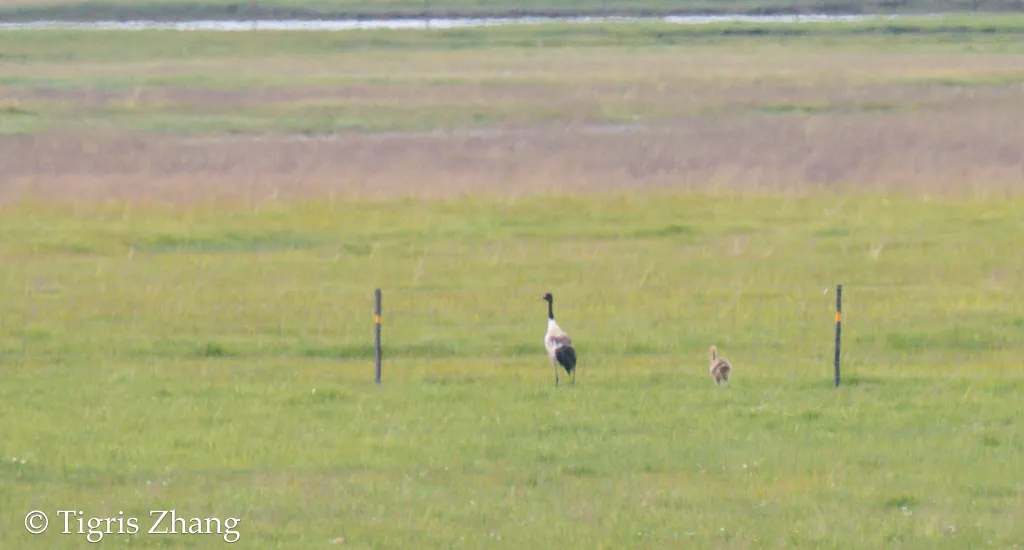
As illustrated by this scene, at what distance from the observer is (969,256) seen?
1057 inches

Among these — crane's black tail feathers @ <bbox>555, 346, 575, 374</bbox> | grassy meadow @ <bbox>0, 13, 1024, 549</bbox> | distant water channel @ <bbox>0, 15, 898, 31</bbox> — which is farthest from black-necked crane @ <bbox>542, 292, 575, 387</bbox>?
distant water channel @ <bbox>0, 15, 898, 31</bbox>

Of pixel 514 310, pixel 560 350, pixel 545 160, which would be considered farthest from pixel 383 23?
pixel 560 350

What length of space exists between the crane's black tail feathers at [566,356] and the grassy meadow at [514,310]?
0.47 metres

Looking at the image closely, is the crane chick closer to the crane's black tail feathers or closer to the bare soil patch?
the crane's black tail feathers

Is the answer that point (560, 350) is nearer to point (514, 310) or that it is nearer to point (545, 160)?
point (514, 310)

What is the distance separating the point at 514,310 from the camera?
22750 millimetres

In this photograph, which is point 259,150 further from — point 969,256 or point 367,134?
point 969,256

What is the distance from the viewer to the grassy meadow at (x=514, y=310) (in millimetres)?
12914

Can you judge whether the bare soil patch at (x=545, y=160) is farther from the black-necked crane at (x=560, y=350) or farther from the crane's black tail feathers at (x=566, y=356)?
the crane's black tail feathers at (x=566, y=356)

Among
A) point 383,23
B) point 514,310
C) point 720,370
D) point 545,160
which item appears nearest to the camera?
point 720,370

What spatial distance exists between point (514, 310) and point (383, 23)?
6198 centimetres

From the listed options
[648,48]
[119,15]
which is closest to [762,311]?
[648,48]

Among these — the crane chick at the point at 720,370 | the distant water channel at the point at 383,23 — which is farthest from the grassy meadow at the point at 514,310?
the distant water channel at the point at 383,23

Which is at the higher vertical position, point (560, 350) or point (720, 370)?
point (560, 350)
